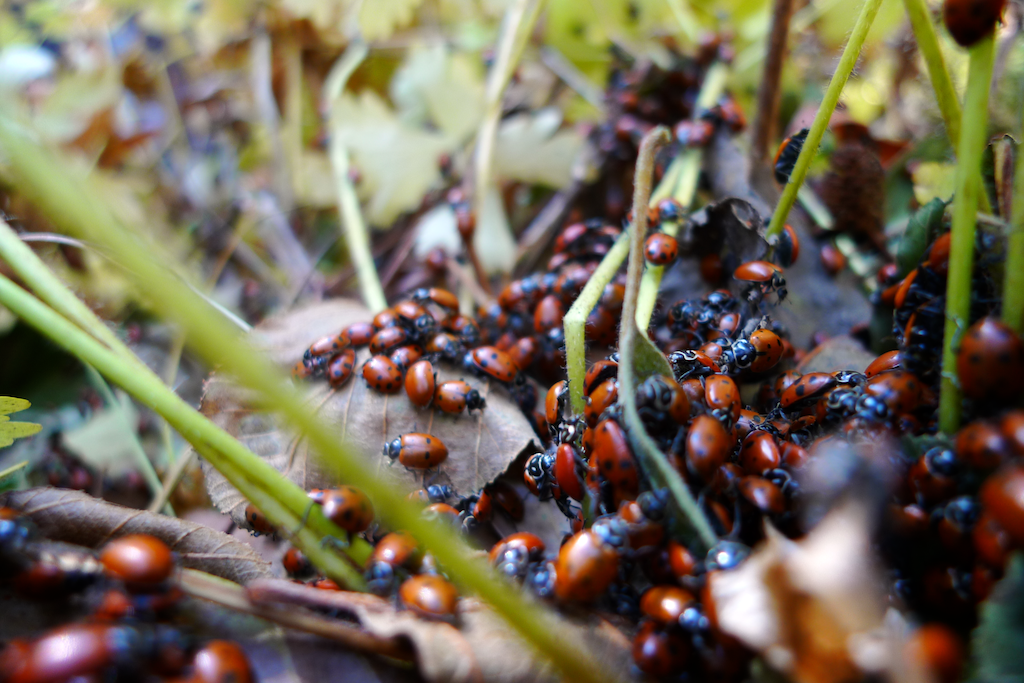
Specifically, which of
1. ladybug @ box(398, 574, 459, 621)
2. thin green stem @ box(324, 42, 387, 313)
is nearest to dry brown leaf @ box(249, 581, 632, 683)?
ladybug @ box(398, 574, 459, 621)

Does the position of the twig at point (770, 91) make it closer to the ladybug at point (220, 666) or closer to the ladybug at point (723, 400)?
the ladybug at point (723, 400)

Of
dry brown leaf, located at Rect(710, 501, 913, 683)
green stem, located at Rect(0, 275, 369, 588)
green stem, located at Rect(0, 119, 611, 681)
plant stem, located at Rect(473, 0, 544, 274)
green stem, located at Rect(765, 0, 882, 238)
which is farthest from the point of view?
plant stem, located at Rect(473, 0, 544, 274)

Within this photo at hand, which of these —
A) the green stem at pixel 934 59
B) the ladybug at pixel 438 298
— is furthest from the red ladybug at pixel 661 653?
the ladybug at pixel 438 298

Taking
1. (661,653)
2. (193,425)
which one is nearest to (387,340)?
(193,425)

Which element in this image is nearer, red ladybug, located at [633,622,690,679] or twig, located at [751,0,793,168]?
red ladybug, located at [633,622,690,679]

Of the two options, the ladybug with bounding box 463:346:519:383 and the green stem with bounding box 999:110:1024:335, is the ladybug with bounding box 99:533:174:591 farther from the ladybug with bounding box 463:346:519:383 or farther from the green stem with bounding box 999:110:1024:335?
the green stem with bounding box 999:110:1024:335

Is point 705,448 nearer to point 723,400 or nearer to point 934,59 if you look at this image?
point 723,400
